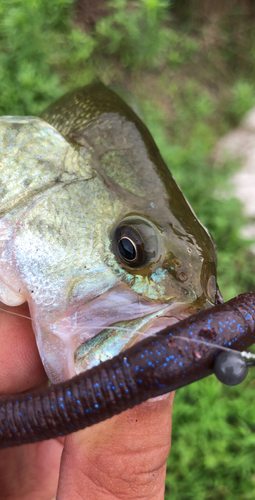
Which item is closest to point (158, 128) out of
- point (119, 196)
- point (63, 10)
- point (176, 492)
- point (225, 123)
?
point (225, 123)

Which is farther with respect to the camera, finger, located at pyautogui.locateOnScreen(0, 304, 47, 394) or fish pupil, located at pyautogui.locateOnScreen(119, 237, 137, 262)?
finger, located at pyautogui.locateOnScreen(0, 304, 47, 394)

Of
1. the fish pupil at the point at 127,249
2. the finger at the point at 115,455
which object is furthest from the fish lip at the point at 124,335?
the finger at the point at 115,455

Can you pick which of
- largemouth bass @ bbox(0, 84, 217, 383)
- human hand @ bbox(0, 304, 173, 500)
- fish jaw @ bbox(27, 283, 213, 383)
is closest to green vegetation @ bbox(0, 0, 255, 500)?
human hand @ bbox(0, 304, 173, 500)

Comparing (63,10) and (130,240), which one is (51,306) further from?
(63,10)

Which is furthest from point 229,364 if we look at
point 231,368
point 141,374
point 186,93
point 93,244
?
point 186,93

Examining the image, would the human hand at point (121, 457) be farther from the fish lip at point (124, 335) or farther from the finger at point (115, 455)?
the fish lip at point (124, 335)

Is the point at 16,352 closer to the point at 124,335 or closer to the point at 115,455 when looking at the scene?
the point at 115,455

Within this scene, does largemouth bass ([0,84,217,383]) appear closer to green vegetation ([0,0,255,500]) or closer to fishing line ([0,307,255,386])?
fishing line ([0,307,255,386])
